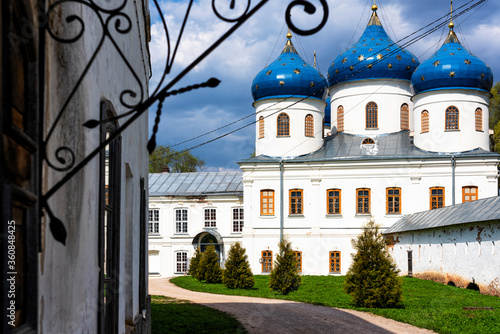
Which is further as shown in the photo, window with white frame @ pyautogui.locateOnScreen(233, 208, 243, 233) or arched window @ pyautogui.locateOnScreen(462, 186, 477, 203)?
window with white frame @ pyautogui.locateOnScreen(233, 208, 243, 233)

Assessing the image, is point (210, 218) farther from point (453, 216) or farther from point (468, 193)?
point (453, 216)

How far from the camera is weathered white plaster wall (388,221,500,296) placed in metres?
18.7

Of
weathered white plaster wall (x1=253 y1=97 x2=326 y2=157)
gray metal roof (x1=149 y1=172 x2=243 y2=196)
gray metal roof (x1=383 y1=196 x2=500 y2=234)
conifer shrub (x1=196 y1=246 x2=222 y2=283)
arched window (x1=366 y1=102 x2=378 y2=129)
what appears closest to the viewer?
gray metal roof (x1=383 y1=196 x2=500 y2=234)

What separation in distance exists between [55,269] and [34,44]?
34.9 inches

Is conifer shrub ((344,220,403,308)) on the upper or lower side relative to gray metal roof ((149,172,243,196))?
lower

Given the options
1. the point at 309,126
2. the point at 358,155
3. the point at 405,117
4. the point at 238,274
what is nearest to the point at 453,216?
the point at 238,274

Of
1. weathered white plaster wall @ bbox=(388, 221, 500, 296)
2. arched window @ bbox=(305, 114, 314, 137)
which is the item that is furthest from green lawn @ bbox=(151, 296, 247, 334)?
arched window @ bbox=(305, 114, 314, 137)

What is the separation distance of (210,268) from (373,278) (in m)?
11.3

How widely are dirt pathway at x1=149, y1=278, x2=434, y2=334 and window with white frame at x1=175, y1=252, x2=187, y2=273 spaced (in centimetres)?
1725

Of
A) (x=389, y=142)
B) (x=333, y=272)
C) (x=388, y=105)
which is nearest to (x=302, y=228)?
(x=333, y=272)

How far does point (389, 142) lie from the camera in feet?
109

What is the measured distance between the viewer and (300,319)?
13742mm

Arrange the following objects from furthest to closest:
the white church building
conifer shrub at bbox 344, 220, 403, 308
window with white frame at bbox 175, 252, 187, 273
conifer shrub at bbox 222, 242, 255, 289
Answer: window with white frame at bbox 175, 252, 187, 273 < the white church building < conifer shrub at bbox 222, 242, 255, 289 < conifer shrub at bbox 344, 220, 403, 308

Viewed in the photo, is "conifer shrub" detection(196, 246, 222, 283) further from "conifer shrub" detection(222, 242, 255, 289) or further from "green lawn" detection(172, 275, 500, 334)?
"conifer shrub" detection(222, 242, 255, 289)
